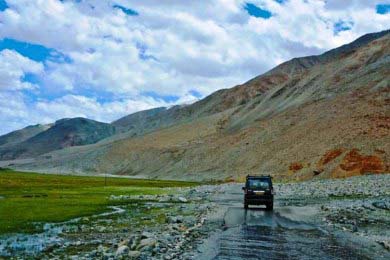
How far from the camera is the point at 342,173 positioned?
107m

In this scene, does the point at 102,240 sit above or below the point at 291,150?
below

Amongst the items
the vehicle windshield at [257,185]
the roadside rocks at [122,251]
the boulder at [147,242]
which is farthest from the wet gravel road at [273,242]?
the vehicle windshield at [257,185]

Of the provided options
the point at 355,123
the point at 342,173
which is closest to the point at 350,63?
the point at 355,123

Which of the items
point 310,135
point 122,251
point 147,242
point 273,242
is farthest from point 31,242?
point 310,135

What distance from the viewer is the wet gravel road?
64.8ft

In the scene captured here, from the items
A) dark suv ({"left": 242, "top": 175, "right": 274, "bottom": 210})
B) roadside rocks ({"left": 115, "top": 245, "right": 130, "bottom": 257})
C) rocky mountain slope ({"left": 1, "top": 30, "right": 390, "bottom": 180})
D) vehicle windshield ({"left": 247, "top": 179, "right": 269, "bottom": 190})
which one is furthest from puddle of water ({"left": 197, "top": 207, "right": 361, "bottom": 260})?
rocky mountain slope ({"left": 1, "top": 30, "right": 390, "bottom": 180})

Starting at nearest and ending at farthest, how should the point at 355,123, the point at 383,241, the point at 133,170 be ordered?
the point at 383,241 → the point at 355,123 → the point at 133,170

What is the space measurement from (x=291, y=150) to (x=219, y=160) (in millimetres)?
28553

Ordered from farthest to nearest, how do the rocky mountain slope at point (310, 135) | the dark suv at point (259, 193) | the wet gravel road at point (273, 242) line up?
the rocky mountain slope at point (310, 135) → the dark suv at point (259, 193) → the wet gravel road at point (273, 242)

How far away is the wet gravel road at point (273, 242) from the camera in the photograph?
19766 mm

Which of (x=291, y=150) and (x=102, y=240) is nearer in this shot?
(x=102, y=240)

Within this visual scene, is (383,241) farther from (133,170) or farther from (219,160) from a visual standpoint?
(133,170)

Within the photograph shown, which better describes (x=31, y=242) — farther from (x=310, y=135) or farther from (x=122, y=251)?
(x=310, y=135)

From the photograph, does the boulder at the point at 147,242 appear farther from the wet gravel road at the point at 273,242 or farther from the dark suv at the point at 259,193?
the dark suv at the point at 259,193
